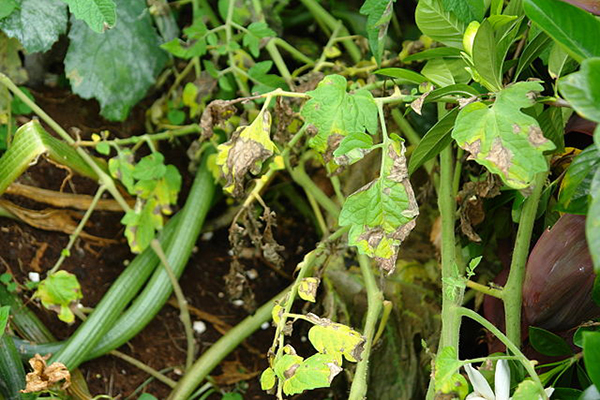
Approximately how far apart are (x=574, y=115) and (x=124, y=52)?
0.93m

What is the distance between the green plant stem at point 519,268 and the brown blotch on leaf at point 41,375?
70 centimetres

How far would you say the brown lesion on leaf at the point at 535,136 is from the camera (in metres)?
0.73

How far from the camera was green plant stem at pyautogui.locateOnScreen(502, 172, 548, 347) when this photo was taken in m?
0.97

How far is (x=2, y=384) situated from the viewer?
3.82ft

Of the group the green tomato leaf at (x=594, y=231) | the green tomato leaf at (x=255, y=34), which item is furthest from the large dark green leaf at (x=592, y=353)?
the green tomato leaf at (x=255, y=34)

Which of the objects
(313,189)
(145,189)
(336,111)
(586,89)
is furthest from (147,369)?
(586,89)

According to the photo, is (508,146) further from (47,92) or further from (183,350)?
(47,92)

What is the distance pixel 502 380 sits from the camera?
0.84 meters

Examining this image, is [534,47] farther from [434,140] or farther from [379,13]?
[379,13]

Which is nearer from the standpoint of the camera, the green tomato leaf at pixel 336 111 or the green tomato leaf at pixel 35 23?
the green tomato leaf at pixel 336 111

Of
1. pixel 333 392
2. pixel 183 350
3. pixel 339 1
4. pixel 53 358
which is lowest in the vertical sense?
pixel 333 392

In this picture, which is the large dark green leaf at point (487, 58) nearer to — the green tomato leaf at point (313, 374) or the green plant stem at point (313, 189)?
the green tomato leaf at point (313, 374)

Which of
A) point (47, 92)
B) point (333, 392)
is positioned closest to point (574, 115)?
point (333, 392)

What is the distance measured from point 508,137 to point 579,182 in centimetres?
15
